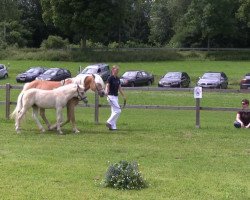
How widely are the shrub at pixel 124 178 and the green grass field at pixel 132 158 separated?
6.4 inches

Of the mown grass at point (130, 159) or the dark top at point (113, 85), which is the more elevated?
the dark top at point (113, 85)

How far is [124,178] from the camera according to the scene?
9234 millimetres

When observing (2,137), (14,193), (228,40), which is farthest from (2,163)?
(228,40)

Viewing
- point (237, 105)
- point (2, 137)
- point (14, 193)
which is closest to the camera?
point (14, 193)

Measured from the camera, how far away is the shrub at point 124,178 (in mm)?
9219

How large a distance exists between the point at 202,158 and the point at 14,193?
497 centimetres

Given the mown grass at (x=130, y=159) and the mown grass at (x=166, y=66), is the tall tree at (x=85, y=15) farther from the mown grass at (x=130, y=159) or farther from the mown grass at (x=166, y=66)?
the mown grass at (x=130, y=159)

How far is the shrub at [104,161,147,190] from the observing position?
363 inches

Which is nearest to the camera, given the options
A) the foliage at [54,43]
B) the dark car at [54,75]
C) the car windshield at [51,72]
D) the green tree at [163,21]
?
the dark car at [54,75]

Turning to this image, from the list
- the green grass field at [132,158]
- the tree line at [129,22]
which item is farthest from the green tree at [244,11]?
the green grass field at [132,158]

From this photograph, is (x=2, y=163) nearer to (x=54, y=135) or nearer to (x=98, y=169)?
(x=98, y=169)

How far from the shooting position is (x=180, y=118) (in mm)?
21859

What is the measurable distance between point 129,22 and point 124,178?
8882 cm

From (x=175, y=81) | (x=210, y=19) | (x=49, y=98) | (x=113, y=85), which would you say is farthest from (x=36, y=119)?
(x=210, y=19)
